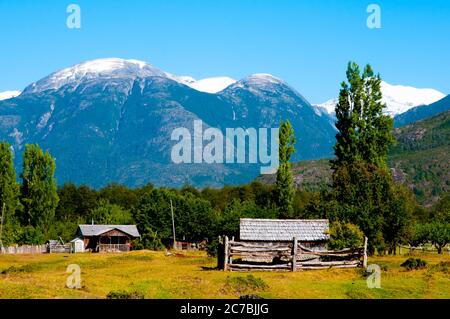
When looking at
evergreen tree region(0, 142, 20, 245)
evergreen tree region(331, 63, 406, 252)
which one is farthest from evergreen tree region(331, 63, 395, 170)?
evergreen tree region(0, 142, 20, 245)

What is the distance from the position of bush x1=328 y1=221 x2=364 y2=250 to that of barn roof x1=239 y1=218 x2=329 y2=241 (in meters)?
0.73

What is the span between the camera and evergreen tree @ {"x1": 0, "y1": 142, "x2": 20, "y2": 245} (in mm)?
101625

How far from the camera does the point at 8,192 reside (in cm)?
10244

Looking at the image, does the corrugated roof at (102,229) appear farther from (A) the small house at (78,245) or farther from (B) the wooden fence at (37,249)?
(B) the wooden fence at (37,249)

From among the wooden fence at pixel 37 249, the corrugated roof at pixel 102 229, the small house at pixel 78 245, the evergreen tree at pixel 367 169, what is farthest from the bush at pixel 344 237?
the small house at pixel 78 245

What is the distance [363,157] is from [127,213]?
55.6m

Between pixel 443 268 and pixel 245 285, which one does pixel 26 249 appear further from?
pixel 245 285

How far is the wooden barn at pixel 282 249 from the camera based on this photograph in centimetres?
4450

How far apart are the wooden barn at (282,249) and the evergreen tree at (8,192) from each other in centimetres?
5751

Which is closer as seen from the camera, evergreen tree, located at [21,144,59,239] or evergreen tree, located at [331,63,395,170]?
evergreen tree, located at [331,63,395,170]

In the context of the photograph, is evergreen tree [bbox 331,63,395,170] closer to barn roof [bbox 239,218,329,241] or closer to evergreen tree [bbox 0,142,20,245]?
barn roof [bbox 239,218,329,241]

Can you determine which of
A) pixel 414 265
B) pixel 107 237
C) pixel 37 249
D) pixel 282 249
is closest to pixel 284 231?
pixel 282 249

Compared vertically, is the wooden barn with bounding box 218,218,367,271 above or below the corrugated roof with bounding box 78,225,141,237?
above
